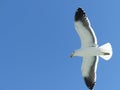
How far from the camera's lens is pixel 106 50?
14039 mm

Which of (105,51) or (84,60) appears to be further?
(84,60)

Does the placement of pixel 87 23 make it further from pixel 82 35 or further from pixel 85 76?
pixel 85 76

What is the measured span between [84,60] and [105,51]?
161 centimetres

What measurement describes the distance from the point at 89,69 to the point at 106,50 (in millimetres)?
1661

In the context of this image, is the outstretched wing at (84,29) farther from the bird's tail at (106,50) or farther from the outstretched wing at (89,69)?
the outstretched wing at (89,69)

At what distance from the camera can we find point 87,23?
47.5 feet

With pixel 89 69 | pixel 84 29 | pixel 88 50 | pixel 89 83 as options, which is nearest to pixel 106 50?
pixel 88 50

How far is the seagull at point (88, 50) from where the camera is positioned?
14.1m

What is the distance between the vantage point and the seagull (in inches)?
556

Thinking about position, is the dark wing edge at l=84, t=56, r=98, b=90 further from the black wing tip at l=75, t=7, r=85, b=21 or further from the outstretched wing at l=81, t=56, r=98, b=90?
the black wing tip at l=75, t=7, r=85, b=21

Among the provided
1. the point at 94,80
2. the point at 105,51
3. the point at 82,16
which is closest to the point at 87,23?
the point at 82,16

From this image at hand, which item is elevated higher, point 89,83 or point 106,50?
point 106,50

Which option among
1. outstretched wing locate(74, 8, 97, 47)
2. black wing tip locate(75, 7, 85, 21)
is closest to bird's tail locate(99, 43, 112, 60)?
outstretched wing locate(74, 8, 97, 47)

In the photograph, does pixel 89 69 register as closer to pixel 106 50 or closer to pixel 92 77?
pixel 92 77
